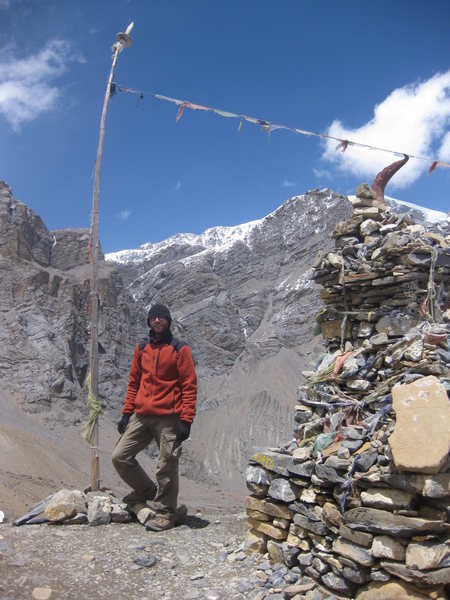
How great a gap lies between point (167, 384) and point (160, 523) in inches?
59.6

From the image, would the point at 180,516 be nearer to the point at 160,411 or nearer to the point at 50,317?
the point at 160,411

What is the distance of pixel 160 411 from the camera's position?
5672 millimetres

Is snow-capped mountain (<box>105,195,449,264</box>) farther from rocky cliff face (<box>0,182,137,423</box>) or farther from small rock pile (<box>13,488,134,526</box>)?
small rock pile (<box>13,488,134,526</box>)

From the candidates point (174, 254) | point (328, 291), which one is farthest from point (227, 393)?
point (328, 291)

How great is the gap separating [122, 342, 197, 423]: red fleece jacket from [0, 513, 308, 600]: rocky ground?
1302 millimetres

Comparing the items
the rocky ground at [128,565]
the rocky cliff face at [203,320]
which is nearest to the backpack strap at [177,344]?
the rocky ground at [128,565]

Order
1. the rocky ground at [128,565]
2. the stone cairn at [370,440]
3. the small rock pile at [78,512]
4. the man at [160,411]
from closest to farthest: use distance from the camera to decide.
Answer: the stone cairn at [370,440], the rocky ground at [128,565], the man at [160,411], the small rock pile at [78,512]

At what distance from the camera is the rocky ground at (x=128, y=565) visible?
4233mm

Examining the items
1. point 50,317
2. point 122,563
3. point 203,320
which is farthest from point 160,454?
point 203,320

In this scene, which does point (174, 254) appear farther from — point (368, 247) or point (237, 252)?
point (368, 247)

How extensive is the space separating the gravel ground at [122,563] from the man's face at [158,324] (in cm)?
218

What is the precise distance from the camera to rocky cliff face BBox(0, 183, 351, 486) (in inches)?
1703

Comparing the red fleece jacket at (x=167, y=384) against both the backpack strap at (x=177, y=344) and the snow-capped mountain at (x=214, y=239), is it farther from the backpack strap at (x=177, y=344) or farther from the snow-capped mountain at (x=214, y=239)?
the snow-capped mountain at (x=214, y=239)

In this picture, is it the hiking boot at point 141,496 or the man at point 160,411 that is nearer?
the man at point 160,411
